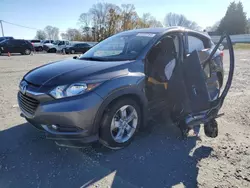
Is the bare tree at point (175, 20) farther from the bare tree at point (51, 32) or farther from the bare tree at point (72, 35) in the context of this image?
the bare tree at point (51, 32)

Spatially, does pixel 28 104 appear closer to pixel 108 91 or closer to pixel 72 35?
pixel 108 91

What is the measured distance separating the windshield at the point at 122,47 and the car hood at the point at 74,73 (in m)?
0.33

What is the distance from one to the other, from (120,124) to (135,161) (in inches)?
22.8

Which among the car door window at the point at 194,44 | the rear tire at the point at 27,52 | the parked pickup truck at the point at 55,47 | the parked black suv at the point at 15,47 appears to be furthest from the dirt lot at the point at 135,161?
the parked pickup truck at the point at 55,47

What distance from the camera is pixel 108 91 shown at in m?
2.67

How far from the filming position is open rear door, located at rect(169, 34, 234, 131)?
296cm

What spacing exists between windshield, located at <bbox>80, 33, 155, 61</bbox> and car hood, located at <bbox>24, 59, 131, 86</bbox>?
1.07ft

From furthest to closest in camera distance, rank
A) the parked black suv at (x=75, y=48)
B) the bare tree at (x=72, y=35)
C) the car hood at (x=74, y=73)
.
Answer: the bare tree at (x=72, y=35) < the parked black suv at (x=75, y=48) < the car hood at (x=74, y=73)

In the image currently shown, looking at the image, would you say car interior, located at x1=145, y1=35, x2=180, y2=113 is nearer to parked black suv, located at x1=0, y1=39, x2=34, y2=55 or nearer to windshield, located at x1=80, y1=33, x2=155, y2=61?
windshield, located at x1=80, y1=33, x2=155, y2=61

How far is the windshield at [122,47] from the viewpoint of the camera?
3342 millimetres

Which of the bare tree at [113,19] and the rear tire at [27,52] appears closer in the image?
the rear tire at [27,52]

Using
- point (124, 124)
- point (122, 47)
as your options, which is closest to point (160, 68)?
point (122, 47)

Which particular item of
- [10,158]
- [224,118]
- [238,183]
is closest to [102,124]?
[10,158]

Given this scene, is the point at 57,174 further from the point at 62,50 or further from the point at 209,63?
the point at 62,50
